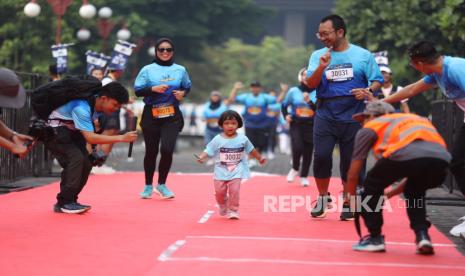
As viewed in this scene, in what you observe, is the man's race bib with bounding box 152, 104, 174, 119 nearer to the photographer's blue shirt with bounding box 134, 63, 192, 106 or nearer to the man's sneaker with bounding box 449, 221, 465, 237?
the photographer's blue shirt with bounding box 134, 63, 192, 106

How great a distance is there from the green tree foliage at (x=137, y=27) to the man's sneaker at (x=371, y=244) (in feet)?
78.1

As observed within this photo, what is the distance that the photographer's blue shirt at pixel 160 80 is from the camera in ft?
46.5

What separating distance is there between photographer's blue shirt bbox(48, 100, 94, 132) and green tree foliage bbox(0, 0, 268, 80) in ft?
67.7

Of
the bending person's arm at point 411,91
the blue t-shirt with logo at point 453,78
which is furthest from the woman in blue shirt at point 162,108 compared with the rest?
the blue t-shirt with logo at point 453,78

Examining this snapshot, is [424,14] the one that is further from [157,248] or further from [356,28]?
[157,248]

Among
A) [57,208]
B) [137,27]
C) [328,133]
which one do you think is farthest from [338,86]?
[137,27]

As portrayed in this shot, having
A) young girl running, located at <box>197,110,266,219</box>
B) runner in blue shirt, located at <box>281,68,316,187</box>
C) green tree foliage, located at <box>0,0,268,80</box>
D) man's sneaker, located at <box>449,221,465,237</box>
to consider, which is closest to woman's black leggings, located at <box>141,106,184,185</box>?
young girl running, located at <box>197,110,266,219</box>

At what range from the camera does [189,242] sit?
9.80 metres

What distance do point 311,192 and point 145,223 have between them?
5.47 m

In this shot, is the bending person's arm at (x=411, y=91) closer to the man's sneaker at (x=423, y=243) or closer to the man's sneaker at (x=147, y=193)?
the man's sneaker at (x=423, y=243)

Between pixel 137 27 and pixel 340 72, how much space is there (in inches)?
1208

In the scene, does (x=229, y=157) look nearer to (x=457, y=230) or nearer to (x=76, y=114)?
(x=76, y=114)

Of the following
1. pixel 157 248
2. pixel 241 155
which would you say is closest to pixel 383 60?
pixel 241 155

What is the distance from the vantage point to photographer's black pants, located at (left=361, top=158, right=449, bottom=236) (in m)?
8.90
